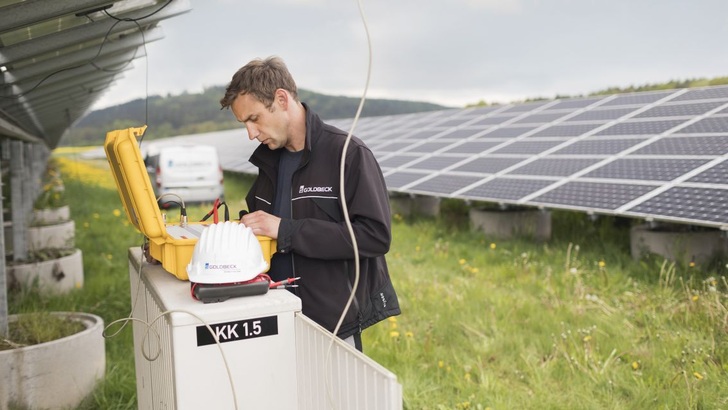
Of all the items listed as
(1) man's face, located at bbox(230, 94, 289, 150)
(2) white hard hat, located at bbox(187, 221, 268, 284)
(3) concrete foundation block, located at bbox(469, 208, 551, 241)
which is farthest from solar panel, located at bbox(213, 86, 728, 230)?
(2) white hard hat, located at bbox(187, 221, 268, 284)

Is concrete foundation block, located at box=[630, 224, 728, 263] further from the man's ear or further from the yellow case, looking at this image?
the yellow case

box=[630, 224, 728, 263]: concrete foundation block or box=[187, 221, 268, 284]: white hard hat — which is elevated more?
box=[187, 221, 268, 284]: white hard hat

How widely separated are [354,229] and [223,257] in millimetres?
553

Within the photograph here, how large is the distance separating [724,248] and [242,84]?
5.41 metres

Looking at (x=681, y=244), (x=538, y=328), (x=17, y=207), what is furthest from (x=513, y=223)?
(x=17, y=207)

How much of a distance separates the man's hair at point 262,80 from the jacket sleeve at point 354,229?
0.38 meters

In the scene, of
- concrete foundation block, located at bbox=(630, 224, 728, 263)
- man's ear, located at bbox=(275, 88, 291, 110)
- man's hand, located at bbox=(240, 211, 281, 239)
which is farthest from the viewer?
Result: concrete foundation block, located at bbox=(630, 224, 728, 263)

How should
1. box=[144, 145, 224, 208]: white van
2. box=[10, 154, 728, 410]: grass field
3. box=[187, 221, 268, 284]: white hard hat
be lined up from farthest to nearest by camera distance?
1. box=[144, 145, 224, 208]: white van
2. box=[10, 154, 728, 410]: grass field
3. box=[187, 221, 268, 284]: white hard hat

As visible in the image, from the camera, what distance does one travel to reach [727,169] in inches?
253

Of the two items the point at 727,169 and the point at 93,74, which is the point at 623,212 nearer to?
the point at 727,169

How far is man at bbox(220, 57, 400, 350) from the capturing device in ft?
8.04

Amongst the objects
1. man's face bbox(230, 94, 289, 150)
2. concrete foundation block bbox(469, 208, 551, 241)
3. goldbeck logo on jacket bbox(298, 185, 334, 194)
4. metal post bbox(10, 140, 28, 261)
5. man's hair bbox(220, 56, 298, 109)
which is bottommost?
concrete foundation block bbox(469, 208, 551, 241)

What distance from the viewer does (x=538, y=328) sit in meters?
5.04

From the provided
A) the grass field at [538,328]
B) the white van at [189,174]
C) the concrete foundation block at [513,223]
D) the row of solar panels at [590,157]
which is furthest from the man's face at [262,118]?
the white van at [189,174]
